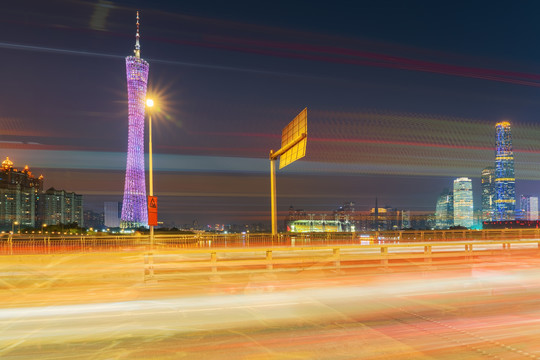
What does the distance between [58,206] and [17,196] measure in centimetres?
2743

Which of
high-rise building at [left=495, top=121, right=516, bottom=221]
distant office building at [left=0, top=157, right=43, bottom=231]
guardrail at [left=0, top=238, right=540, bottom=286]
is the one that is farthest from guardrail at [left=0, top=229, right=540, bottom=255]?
high-rise building at [left=495, top=121, right=516, bottom=221]

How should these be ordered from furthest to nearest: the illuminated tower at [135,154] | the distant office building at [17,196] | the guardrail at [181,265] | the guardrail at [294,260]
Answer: the distant office building at [17,196]
the illuminated tower at [135,154]
the guardrail at [294,260]
the guardrail at [181,265]

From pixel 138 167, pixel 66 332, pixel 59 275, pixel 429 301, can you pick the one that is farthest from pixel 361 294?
pixel 138 167

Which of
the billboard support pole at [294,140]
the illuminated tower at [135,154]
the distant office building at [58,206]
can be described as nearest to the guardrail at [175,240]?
the billboard support pole at [294,140]

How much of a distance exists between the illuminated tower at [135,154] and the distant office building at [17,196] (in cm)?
7452

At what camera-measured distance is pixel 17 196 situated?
436ft

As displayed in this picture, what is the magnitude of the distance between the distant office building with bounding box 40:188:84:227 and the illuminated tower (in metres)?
102

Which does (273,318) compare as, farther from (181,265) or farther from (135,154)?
(135,154)

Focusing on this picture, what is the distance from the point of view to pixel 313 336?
7.30m

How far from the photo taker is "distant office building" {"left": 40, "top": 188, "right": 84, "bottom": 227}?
154 metres

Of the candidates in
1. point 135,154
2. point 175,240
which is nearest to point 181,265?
point 175,240

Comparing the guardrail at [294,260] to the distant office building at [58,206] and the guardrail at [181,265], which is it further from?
the distant office building at [58,206]

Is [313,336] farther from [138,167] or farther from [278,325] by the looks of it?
[138,167]

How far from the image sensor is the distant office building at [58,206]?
153750 millimetres
